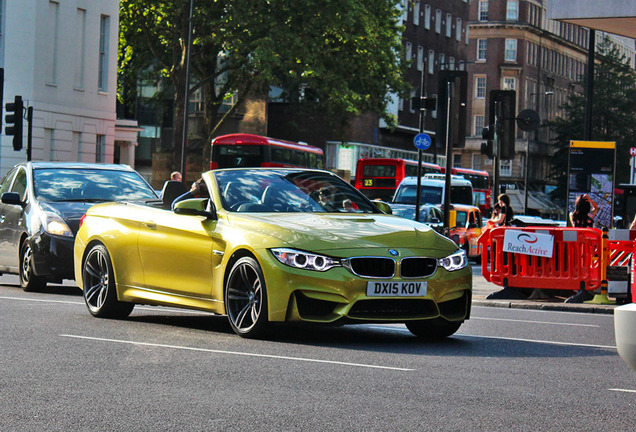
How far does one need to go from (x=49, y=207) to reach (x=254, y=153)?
35605mm

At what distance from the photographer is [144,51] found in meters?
57.5

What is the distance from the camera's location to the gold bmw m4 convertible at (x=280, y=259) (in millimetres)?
10523

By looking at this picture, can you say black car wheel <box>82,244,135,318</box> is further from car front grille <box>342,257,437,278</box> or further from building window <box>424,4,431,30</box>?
building window <box>424,4,431,30</box>

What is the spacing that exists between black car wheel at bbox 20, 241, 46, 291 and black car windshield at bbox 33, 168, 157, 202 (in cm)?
72

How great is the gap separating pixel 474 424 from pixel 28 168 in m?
12.0

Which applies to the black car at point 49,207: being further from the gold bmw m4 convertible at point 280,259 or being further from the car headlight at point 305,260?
the car headlight at point 305,260

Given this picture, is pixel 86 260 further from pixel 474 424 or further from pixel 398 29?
pixel 398 29

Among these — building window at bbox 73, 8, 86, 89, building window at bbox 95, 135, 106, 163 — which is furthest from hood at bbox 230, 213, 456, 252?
building window at bbox 95, 135, 106, 163

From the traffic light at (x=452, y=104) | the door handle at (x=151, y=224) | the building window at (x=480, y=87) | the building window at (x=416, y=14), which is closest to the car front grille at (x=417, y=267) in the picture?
the door handle at (x=151, y=224)

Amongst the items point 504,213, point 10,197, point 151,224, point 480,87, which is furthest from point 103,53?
point 480,87

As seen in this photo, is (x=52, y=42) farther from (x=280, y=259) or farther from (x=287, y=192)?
(x=280, y=259)

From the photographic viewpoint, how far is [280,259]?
10.6 m

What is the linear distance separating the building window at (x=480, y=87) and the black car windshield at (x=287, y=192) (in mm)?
107803

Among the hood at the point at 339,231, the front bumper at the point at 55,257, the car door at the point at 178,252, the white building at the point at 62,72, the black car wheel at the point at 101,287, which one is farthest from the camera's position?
the white building at the point at 62,72
